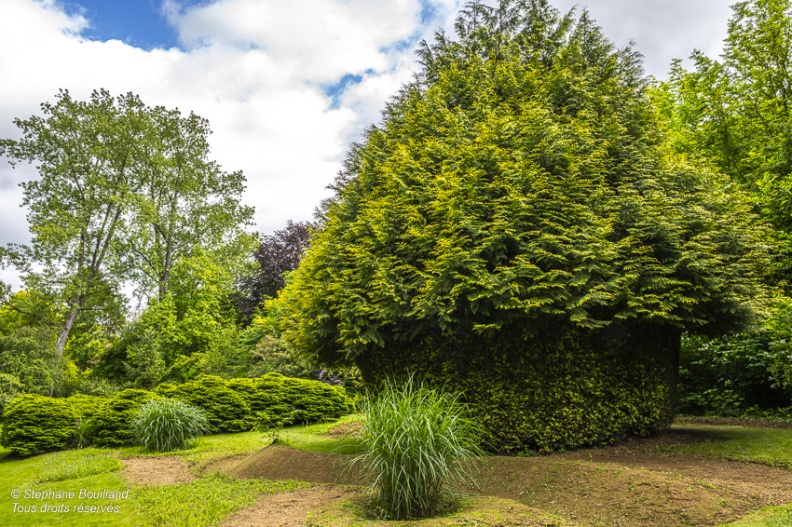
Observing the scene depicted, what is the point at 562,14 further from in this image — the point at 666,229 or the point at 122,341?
the point at 122,341

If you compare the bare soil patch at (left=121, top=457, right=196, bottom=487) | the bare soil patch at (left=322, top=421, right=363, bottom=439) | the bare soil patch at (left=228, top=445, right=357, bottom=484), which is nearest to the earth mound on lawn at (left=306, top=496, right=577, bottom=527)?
the bare soil patch at (left=228, top=445, right=357, bottom=484)

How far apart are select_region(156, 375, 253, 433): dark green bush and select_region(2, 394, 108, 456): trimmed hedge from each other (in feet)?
7.10

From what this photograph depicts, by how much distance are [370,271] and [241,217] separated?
Answer: 22.1 m

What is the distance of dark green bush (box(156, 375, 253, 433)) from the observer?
13719 millimetres

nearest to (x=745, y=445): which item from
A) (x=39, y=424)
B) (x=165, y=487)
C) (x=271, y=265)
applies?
(x=165, y=487)

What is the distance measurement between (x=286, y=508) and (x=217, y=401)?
31.5 ft

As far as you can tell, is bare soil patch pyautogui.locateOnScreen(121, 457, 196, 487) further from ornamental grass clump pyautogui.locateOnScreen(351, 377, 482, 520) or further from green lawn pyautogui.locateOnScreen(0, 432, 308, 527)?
ornamental grass clump pyautogui.locateOnScreen(351, 377, 482, 520)

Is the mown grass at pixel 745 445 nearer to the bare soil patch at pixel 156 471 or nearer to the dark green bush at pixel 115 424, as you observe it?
the bare soil patch at pixel 156 471

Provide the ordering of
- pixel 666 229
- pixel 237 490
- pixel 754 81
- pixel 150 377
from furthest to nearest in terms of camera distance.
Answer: pixel 150 377 → pixel 754 81 → pixel 666 229 → pixel 237 490

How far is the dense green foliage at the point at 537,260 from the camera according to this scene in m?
7.03

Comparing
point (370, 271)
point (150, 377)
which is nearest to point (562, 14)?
point (370, 271)

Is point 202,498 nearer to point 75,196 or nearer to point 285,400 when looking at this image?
point 285,400

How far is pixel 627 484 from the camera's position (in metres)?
5.20

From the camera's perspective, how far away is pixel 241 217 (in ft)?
92.0
